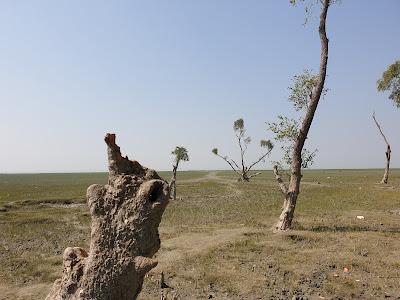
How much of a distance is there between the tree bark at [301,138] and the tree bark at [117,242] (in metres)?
15.7

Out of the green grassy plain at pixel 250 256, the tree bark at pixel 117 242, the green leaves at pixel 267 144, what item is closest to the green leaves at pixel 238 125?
the green leaves at pixel 267 144

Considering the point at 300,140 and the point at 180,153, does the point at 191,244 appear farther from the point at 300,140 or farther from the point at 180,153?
the point at 180,153

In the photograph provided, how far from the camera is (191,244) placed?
784 inches

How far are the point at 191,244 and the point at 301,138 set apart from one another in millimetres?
7567

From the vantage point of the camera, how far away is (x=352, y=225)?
23562 mm

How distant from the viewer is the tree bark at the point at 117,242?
21.0 feet

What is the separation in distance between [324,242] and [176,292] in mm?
8285

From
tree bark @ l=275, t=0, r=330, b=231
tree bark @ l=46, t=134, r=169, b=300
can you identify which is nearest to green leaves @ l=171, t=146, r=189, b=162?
tree bark @ l=275, t=0, r=330, b=231

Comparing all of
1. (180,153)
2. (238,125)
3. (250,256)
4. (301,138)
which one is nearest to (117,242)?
(250,256)

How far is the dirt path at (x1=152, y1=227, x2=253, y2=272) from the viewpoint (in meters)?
17.4

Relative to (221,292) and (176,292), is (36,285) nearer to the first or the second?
(176,292)

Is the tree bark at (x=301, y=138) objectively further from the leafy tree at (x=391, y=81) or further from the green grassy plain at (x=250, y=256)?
the leafy tree at (x=391, y=81)

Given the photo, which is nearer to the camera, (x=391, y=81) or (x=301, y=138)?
(x=301, y=138)

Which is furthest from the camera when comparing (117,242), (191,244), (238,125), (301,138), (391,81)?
(238,125)
